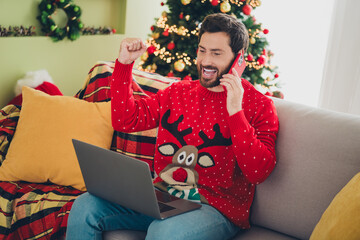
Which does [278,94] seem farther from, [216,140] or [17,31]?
[17,31]

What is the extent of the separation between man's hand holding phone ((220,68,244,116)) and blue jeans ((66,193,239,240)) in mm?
393

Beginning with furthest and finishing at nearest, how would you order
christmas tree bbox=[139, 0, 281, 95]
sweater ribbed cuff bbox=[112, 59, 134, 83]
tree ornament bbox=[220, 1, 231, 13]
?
christmas tree bbox=[139, 0, 281, 95]
tree ornament bbox=[220, 1, 231, 13]
sweater ribbed cuff bbox=[112, 59, 134, 83]

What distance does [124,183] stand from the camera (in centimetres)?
136

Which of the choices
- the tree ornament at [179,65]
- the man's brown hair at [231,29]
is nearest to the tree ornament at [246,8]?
the tree ornament at [179,65]

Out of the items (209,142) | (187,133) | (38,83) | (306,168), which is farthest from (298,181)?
(38,83)

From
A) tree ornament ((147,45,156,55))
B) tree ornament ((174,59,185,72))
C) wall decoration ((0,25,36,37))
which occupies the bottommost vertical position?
tree ornament ((174,59,185,72))

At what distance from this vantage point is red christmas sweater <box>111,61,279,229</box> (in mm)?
1494

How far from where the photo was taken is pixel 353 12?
2.77 meters

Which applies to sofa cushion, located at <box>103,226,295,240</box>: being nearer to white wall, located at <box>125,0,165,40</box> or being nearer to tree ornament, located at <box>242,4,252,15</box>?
tree ornament, located at <box>242,4,252,15</box>

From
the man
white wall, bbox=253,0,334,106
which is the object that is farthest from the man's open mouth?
white wall, bbox=253,0,334,106

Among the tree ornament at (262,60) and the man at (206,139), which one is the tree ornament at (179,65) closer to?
the tree ornament at (262,60)

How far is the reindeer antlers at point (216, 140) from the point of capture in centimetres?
161

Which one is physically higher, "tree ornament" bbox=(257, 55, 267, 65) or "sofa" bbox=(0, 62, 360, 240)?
"tree ornament" bbox=(257, 55, 267, 65)

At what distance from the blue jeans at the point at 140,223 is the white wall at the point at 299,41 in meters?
2.04
